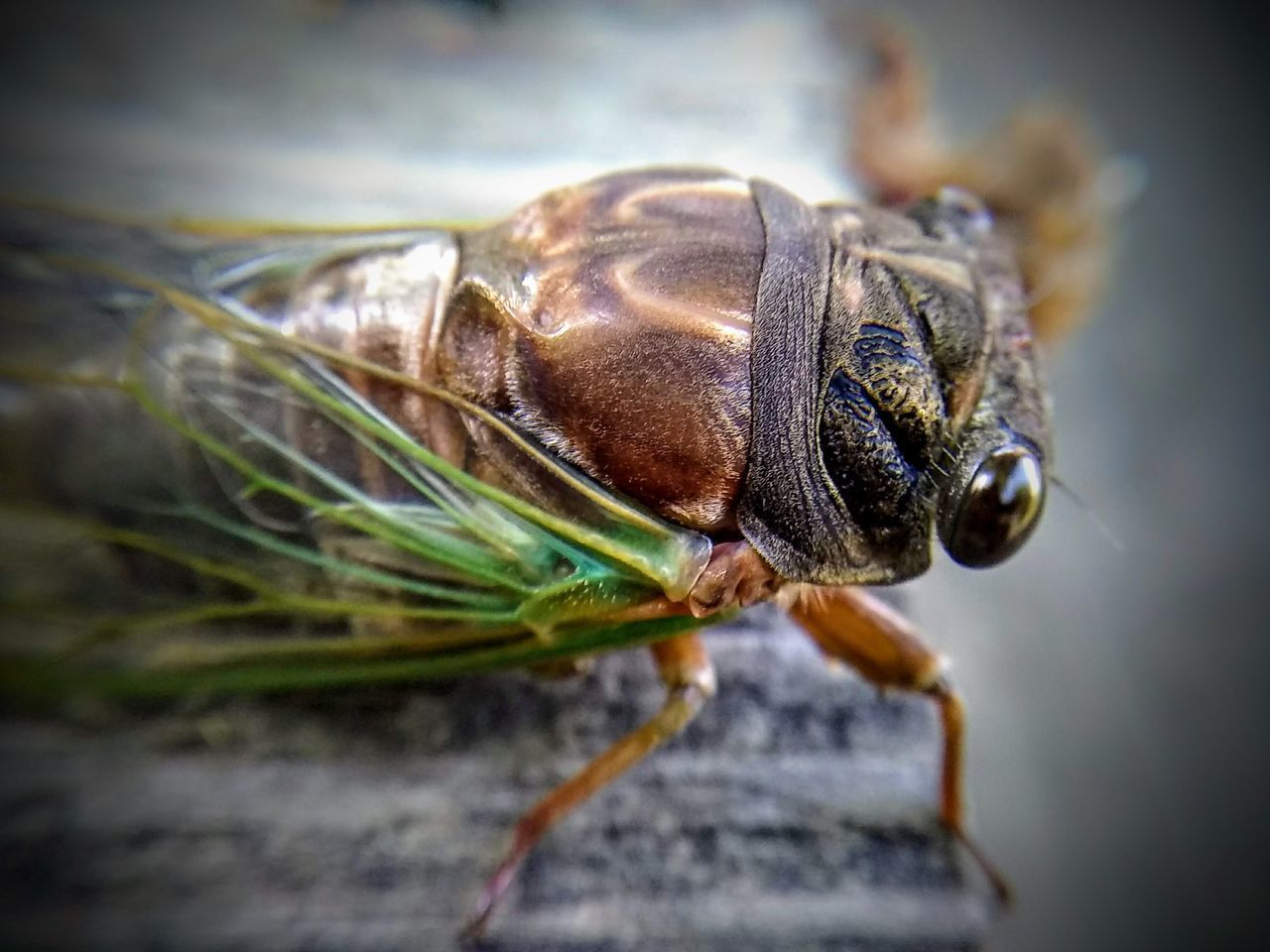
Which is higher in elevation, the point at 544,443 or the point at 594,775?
the point at 544,443

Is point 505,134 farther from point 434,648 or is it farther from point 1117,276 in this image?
point 1117,276

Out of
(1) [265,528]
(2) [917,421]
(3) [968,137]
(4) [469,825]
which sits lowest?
(4) [469,825]

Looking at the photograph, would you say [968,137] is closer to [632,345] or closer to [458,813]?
[632,345]

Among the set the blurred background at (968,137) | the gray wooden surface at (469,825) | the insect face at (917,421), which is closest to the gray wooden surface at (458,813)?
the gray wooden surface at (469,825)

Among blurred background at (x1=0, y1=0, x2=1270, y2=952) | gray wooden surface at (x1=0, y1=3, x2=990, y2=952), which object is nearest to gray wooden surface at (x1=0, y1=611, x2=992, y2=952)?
gray wooden surface at (x1=0, y1=3, x2=990, y2=952)

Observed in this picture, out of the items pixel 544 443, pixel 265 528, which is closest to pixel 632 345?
pixel 544 443

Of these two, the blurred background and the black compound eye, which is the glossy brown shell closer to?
the black compound eye
